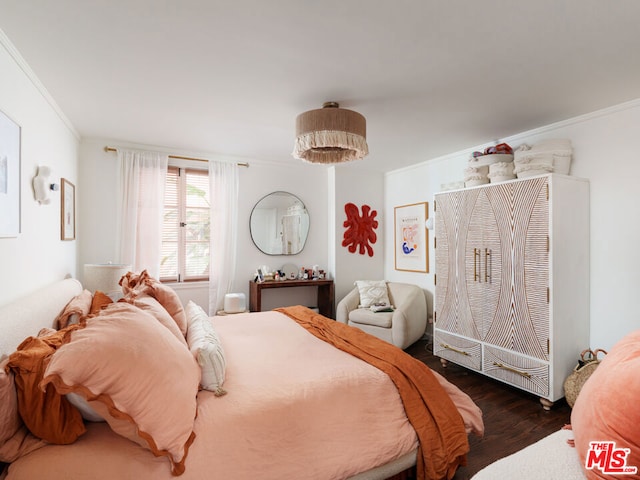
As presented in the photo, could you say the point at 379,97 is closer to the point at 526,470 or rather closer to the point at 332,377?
the point at 332,377

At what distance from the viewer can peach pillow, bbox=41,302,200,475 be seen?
1.15 m

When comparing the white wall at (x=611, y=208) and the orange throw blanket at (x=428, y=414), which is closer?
the orange throw blanket at (x=428, y=414)

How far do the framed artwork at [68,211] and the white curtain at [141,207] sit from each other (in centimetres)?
48

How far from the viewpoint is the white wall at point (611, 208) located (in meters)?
2.70

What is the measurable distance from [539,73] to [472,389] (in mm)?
2637

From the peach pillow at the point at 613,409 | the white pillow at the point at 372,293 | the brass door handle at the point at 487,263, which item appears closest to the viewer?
the peach pillow at the point at 613,409

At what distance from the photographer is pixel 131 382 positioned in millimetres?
1231

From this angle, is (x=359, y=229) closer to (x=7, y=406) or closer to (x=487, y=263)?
(x=487, y=263)

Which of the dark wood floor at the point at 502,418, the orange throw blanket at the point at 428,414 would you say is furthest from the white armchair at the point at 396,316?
the orange throw blanket at the point at 428,414

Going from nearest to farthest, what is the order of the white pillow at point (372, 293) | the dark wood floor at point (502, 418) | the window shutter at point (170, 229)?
the dark wood floor at point (502, 418) → the window shutter at point (170, 229) → the white pillow at point (372, 293)

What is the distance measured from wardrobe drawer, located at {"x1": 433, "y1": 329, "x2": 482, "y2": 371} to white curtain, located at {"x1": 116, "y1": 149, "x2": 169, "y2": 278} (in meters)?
3.35

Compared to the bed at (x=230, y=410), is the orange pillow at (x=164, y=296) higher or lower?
higher

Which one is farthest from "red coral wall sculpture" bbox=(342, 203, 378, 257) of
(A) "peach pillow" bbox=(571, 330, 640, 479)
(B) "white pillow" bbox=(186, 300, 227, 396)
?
(A) "peach pillow" bbox=(571, 330, 640, 479)

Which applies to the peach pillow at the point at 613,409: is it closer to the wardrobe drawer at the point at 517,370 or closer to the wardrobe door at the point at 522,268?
the wardrobe door at the point at 522,268
